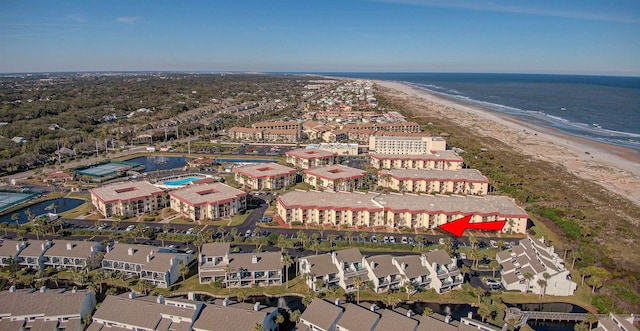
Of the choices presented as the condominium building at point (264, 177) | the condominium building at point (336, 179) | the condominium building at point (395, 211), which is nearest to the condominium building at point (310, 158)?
the condominium building at point (264, 177)

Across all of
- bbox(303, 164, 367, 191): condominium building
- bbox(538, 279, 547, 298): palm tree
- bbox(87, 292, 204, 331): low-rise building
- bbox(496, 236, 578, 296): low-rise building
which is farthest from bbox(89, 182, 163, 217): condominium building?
bbox(538, 279, 547, 298): palm tree

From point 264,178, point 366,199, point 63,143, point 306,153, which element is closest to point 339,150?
point 306,153

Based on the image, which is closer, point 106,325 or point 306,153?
point 106,325

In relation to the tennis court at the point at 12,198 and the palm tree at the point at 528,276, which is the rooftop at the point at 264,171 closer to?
the tennis court at the point at 12,198

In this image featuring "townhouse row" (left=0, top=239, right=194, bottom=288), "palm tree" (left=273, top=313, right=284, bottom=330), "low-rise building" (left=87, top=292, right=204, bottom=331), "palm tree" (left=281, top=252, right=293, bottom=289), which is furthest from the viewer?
"townhouse row" (left=0, top=239, right=194, bottom=288)

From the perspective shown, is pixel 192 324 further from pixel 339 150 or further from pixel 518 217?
pixel 339 150

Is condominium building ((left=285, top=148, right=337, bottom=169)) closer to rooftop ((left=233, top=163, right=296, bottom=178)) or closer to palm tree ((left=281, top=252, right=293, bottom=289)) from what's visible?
rooftop ((left=233, top=163, right=296, bottom=178))
